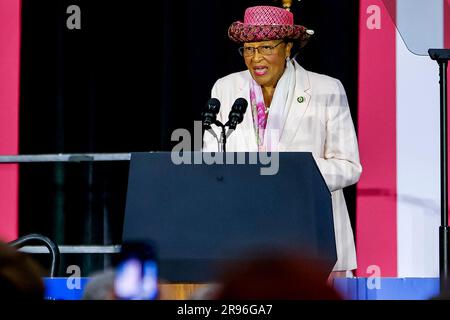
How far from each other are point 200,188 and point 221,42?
1741 millimetres

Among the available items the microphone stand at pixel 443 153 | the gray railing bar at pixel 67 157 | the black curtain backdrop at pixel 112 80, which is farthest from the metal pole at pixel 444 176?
the gray railing bar at pixel 67 157

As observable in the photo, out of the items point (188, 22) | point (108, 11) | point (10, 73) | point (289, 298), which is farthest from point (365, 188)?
point (289, 298)

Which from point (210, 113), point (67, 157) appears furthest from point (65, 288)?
point (67, 157)

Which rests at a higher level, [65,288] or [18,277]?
[18,277]

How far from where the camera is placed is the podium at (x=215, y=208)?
7.98 feet

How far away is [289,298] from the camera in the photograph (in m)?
1.00

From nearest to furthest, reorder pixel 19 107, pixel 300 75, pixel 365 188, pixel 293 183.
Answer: pixel 293 183, pixel 300 75, pixel 365 188, pixel 19 107

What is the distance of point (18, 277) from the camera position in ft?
3.31

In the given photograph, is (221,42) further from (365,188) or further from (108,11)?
(365,188)

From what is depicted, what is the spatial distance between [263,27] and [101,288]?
7.36 feet

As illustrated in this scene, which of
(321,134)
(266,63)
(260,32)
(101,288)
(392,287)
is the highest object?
(260,32)

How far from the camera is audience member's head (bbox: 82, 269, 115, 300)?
130 centimetres

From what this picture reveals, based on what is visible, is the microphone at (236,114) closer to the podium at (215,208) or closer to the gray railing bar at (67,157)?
the podium at (215,208)

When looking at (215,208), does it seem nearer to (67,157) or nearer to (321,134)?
(321,134)
